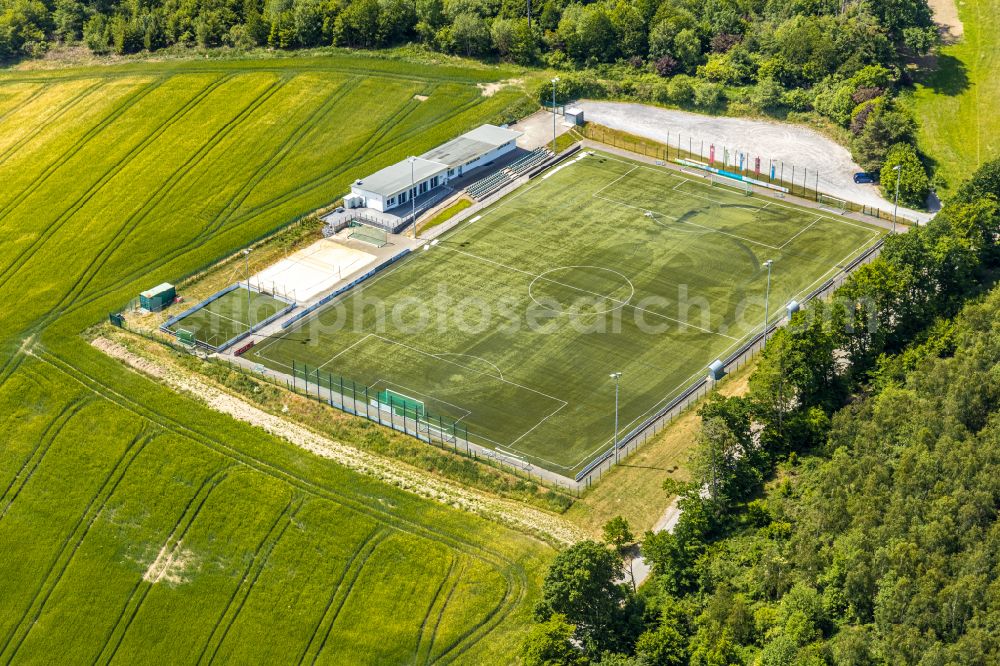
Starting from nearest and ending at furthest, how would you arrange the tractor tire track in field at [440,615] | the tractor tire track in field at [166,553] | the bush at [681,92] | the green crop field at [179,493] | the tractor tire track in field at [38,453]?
the tractor tire track in field at [440,615]
the green crop field at [179,493]
the tractor tire track in field at [166,553]
the tractor tire track in field at [38,453]
the bush at [681,92]

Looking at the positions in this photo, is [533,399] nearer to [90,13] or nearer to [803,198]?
[803,198]

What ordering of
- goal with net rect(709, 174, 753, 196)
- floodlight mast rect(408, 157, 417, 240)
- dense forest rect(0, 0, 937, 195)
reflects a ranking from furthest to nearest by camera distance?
dense forest rect(0, 0, 937, 195) < goal with net rect(709, 174, 753, 196) < floodlight mast rect(408, 157, 417, 240)

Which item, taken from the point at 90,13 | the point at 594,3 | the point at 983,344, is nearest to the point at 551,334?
the point at 983,344

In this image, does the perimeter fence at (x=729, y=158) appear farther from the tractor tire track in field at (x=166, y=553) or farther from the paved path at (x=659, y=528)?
the tractor tire track in field at (x=166, y=553)

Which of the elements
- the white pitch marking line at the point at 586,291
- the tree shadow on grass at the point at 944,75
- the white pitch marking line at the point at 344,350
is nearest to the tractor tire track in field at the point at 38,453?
the white pitch marking line at the point at 344,350

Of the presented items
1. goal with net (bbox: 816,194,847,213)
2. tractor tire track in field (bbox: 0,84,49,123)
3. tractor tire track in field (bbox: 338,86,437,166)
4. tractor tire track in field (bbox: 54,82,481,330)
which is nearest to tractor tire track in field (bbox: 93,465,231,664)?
tractor tire track in field (bbox: 54,82,481,330)

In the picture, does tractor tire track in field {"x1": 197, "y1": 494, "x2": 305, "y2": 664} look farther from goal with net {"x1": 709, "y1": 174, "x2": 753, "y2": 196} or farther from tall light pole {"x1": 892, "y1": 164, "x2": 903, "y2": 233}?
tall light pole {"x1": 892, "y1": 164, "x2": 903, "y2": 233}

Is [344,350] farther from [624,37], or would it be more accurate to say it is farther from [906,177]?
[624,37]
